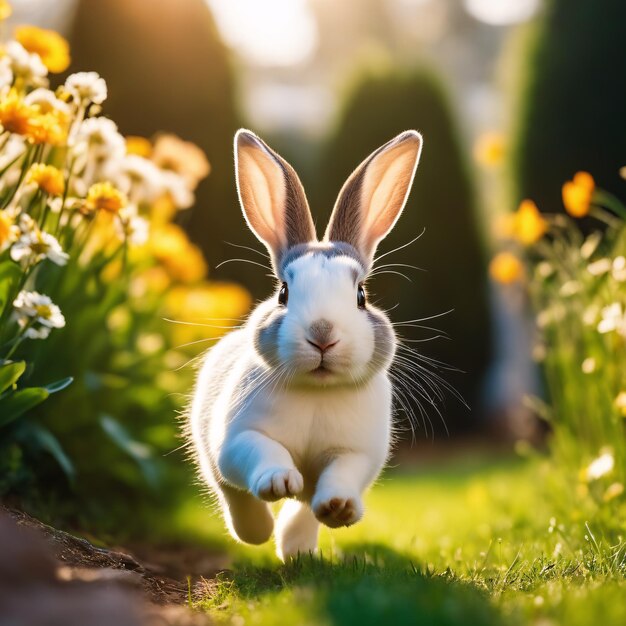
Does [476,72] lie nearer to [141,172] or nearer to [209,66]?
[209,66]

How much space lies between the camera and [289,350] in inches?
112

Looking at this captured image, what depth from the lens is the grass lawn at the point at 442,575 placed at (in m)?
2.06

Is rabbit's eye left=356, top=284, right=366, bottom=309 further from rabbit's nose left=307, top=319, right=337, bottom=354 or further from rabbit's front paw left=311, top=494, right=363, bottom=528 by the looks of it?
rabbit's front paw left=311, top=494, right=363, bottom=528

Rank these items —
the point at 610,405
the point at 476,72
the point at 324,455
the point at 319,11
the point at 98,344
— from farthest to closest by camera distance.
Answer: the point at 319,11 → the point at 476,72 → the point at 98,344 → the point at 610,405 → the point at 324,455

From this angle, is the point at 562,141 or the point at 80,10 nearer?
the point at 80,10

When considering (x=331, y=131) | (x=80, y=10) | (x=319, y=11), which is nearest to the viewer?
(x=80, y=10)

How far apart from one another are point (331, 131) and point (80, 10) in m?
3.13

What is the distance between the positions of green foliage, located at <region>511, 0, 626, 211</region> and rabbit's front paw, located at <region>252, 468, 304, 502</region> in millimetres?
7454

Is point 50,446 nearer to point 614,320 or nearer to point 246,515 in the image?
point 246,515

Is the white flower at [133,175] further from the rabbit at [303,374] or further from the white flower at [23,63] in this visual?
the rabbit at [303,374]

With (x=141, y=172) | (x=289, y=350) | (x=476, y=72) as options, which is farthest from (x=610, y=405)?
(x=476, y=72)

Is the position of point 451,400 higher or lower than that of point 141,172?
lower

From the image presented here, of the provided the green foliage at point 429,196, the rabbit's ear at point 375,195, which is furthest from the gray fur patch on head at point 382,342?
the green foliage at point 429,196

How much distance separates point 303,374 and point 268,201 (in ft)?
2.69
